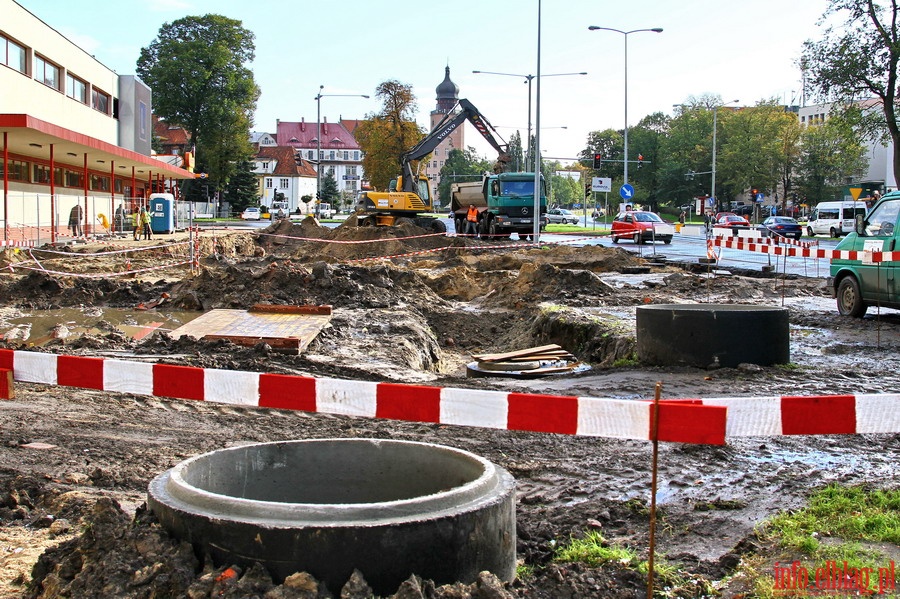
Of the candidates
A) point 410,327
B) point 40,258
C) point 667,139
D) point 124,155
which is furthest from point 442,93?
point 410,327

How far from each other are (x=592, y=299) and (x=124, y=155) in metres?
26.7

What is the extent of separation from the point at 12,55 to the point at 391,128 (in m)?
34.6

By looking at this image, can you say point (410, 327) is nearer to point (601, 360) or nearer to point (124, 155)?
point (601, 360)

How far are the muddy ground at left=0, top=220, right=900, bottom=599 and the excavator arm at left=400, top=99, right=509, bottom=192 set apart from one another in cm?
2335

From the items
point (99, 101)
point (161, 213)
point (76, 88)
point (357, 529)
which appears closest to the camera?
point (357, 529)

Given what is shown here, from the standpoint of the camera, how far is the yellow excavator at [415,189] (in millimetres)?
39875

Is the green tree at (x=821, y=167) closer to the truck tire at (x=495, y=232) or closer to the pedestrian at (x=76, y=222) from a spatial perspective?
the truck tire at (x=495, y=232)

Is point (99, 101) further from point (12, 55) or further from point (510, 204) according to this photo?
point (510, 204)

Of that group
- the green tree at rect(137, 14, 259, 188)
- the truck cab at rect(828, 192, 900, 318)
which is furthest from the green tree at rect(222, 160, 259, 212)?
the truck cab at rect(828, 192, 900, 318)

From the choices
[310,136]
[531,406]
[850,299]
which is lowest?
[850,299]

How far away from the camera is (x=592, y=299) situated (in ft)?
56.9

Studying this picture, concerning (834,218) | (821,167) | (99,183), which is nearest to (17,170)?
(99,183)

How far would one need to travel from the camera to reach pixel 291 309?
14047 millimetres

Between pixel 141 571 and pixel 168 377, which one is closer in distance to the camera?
pixel 141 571
